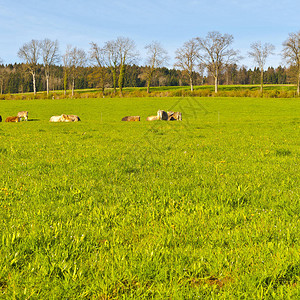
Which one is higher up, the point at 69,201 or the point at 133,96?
the point at 133,96

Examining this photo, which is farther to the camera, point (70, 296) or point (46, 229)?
point (46, 229)

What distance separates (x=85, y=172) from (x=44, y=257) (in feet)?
13.7

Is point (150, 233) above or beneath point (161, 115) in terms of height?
beneath

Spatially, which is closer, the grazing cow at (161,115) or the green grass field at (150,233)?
the green grass field at (150,233)

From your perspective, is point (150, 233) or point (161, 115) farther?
point (161, 115)

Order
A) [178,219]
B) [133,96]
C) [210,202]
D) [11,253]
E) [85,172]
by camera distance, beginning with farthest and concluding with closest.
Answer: [133,96] → [85,172] → [210,202] → [178,219] → [11,253]

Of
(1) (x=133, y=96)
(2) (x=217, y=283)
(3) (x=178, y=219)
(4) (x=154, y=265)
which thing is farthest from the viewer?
(1) (x=133, y=96)

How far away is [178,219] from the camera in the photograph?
14.6 ft

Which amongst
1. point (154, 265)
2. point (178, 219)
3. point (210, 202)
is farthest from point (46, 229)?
point (210, 202)

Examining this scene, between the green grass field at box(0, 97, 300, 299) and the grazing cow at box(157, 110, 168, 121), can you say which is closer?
the green grass field at box(0, 97, 300, 299)

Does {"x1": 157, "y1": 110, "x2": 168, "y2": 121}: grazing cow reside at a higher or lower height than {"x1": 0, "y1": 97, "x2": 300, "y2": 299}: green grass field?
higher

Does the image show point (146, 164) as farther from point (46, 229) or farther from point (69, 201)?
point (46, 229)

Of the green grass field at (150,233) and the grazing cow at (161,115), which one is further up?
the grazing cow at (161,115)

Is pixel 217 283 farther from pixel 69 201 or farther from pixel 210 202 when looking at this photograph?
pixel 69 201
